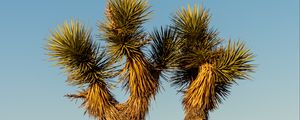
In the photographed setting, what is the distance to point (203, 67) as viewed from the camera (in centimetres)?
1576

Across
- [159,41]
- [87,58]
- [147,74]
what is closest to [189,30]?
[159,41]

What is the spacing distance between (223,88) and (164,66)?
1662 millimetres

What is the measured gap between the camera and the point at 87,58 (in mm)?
15023

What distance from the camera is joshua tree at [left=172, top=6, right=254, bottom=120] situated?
605 inches

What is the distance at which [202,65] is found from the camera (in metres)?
15.9

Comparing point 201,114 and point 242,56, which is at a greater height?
point 242,56

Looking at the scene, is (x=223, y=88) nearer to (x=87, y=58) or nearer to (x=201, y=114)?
(x=201, y=114)

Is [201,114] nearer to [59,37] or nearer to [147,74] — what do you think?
[147,74]

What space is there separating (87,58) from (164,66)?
2.12 meters

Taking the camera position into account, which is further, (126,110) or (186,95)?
(186,95)

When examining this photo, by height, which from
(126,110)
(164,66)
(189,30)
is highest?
(189,30)

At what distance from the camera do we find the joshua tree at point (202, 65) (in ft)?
50.4

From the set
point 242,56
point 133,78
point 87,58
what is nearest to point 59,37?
point 87,58

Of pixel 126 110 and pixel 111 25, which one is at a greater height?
pixel 111 25
